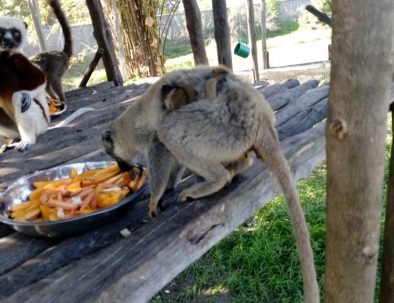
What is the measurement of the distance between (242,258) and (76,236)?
2.55m

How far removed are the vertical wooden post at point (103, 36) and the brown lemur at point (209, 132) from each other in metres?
3.91

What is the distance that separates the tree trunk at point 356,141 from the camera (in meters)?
1.43

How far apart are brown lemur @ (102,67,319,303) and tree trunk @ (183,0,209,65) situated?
8.47 feet

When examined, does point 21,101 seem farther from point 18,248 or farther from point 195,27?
point 18,248

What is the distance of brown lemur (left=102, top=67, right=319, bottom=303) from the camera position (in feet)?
7.69

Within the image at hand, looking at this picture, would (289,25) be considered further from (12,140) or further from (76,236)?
(76,236)

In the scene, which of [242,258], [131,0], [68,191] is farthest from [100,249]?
[131,0]

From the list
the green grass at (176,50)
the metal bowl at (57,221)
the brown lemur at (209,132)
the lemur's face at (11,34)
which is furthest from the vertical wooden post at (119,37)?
the metal bowl at (57,221)

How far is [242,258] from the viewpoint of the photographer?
456 cm

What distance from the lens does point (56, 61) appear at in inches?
241

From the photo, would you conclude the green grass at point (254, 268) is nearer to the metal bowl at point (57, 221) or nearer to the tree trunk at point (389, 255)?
the tree trunk at point (389, 255)

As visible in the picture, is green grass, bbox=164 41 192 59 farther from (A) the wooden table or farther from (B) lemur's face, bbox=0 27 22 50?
(A) the wooden table

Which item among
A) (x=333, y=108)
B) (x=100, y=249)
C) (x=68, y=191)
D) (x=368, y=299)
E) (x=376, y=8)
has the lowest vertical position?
(x=368, y=299)

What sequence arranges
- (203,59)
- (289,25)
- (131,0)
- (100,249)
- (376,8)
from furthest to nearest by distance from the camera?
(289,25), (131,0), (203,59), (100,249), (376,8)
